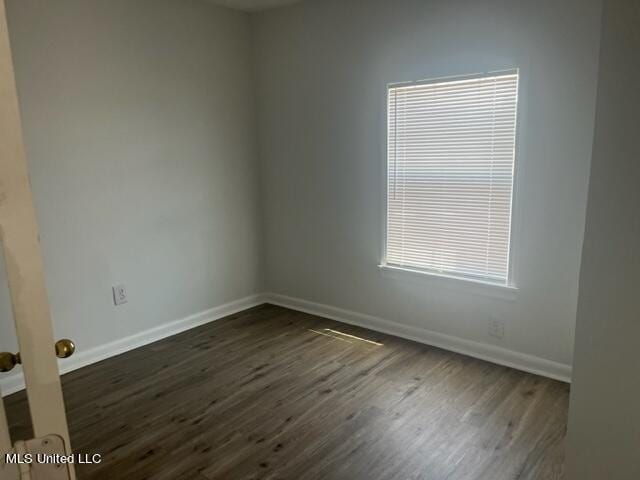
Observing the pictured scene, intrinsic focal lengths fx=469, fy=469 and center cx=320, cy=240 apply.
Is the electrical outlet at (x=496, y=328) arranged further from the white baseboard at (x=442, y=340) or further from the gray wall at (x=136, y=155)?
the gray wall at (x=136, y=155)

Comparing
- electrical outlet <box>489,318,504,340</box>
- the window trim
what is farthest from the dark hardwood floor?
the window trim

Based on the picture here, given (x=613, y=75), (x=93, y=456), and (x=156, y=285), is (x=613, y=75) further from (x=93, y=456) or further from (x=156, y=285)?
(x=156, y=285)

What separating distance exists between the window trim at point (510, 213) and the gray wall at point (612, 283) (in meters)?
1.48

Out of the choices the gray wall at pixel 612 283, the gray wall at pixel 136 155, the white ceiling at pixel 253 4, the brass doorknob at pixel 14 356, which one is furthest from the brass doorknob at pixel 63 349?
the white ceiling at pixel 253 4

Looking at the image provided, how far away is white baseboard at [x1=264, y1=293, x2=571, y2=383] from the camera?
2.86 metres

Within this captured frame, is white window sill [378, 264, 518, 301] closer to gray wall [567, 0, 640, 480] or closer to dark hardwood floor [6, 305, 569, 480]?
dark hardwood floor [6, 305, 569, 480]

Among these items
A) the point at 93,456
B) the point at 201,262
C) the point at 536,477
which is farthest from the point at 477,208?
the point at 93,456

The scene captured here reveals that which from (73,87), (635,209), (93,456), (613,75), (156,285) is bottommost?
(93,456)

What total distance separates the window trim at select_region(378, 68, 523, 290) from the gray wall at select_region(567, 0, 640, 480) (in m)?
1.48

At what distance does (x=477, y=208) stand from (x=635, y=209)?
1720mm

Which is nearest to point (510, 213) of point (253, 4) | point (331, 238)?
point (331, 238)

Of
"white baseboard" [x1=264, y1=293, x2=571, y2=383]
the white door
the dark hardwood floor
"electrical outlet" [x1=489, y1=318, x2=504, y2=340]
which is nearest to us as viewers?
the white door

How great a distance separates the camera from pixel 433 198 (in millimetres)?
3178

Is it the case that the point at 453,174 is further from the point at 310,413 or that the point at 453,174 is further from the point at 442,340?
the point at 310,413
